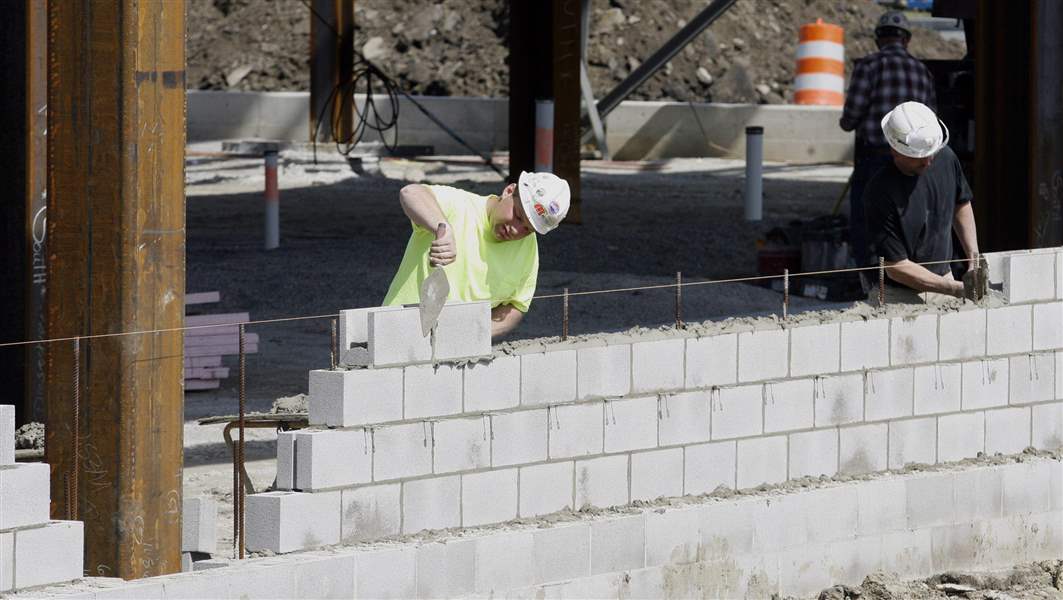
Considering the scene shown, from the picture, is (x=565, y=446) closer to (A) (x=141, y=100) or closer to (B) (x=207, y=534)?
(B) (x=207, y=534)

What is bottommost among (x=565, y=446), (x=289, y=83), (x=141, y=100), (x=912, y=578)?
(x=912, y=578)

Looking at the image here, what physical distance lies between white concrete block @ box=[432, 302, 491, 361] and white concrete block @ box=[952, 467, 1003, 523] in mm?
2170

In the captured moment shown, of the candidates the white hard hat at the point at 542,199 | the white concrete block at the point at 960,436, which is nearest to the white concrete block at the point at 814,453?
the white concrete block at the point at 960,436

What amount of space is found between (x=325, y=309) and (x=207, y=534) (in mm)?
5997

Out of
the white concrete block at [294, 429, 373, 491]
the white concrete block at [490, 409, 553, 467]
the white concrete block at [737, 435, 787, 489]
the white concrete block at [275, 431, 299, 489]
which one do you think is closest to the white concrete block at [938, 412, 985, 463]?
the white concrete block at [737, 435, 787, 489]

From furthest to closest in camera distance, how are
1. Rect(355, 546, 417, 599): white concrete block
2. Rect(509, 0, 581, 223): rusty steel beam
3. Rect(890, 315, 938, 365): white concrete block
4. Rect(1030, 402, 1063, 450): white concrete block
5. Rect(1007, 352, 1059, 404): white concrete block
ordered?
1. Rect(509, 0, 581, 223): rusty steel beam
2. Rect(1030, 402, 1063, 450): white concrete block
3. Rect(1007, 352, 1059, 404): white concrete block
4. Rect(890, 315, 938, 365): white concrete block
5. Rect(355, 546, 417, 599): white concrete block

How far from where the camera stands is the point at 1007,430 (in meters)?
7.31

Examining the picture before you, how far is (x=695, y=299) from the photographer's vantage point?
472 inches

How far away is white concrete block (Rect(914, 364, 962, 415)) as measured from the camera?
6984mm

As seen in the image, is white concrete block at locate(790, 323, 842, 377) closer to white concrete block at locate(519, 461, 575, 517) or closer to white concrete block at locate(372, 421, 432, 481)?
white concrete block at locate(519, 461, 575, 517)

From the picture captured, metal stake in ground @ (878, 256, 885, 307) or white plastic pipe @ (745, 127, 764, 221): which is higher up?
white plastic pipe @ (745, 127, 764, 221)

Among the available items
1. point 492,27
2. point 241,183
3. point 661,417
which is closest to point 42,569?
point 661,417

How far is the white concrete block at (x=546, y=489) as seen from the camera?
19.5 feet

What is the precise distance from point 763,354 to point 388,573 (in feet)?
5.76
